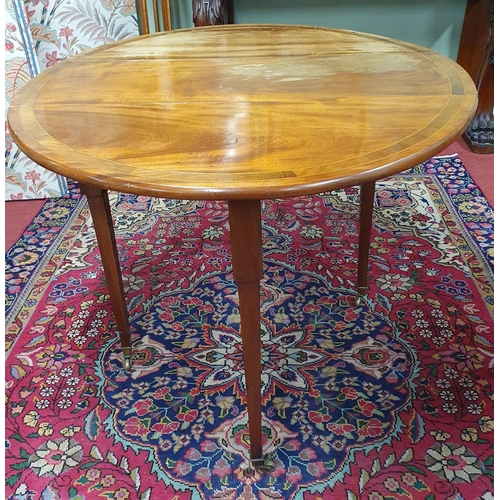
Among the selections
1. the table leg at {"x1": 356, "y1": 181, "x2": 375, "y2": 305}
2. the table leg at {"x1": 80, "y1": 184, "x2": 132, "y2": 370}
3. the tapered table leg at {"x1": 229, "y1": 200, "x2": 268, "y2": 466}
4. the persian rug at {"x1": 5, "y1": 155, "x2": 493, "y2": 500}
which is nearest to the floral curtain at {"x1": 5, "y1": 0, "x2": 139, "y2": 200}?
the persian rug at {"x1": 5, "y1": 155, "x2": 493, "y2": 500}

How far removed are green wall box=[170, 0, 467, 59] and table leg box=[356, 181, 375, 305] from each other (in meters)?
1.37

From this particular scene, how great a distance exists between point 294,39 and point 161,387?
93 centimetres

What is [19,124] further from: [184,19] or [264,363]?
[184,19]

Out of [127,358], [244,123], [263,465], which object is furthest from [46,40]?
[263,465]

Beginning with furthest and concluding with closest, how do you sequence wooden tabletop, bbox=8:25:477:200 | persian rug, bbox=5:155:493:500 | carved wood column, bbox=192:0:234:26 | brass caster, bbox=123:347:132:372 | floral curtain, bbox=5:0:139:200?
carved wood column, bbox=192:0:234:26 → floral curtain, bbox=5:0:139:200 → brass caster, bbox=123:347:132:372 → persian rug, bbox=5:155:493:500 → wooden tabletop, bbox=8:25:477:200

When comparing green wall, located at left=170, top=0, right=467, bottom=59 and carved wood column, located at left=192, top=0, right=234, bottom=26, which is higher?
carved wood column, located at left=192, top=0, right=234, bottom=26

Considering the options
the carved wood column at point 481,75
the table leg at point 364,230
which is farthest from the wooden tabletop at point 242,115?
the carved wood column at point 481,75

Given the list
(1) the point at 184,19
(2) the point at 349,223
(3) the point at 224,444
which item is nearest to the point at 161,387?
(3) the point at 224,444

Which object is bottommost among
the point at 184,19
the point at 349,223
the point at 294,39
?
the point at 349,223

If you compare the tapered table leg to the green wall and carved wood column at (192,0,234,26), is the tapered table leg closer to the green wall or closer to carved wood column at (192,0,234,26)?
carved wood column at (192,0,234,26)

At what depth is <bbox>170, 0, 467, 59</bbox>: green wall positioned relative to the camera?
2.25 metres

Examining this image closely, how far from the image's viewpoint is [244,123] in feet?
2.74

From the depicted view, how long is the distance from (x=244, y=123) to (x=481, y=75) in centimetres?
174

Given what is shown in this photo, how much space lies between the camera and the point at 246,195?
65 centimetres
